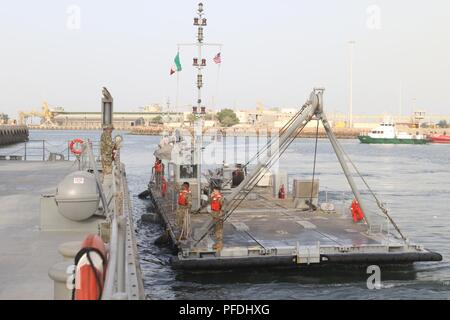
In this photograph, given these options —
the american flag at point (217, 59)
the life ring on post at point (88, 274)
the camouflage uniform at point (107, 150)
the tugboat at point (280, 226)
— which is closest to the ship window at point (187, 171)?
the tugboat at point (280, 226)

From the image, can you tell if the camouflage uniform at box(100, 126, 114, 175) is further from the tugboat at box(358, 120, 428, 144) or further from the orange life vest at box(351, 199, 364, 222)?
the tugboat at box(358, 120, 428, 144)

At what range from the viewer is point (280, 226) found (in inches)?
845

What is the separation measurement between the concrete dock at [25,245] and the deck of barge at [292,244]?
4.79m

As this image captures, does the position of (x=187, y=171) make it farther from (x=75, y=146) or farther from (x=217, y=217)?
(x=75, y=146)

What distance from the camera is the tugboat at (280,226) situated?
57.0 ft

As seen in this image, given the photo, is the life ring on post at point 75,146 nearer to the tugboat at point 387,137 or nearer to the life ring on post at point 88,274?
the life ring on post at point 88,274

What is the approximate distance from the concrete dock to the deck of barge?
15.7 feet

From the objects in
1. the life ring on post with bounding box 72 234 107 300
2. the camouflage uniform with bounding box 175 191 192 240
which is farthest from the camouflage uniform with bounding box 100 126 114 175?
the life ring on post with bounding box 72 234 107 300

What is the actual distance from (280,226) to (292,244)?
9.98ft

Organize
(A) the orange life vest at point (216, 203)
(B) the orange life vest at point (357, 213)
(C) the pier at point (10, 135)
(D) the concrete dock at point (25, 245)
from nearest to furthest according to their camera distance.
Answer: (D) the concrete dock at point (25, 245), (A) the orange life vest at point (216, 203), (B) the orange life vest at point (357, 213), (C) the pier at point (10, 135)

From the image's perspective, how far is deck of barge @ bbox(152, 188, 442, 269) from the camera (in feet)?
56.3

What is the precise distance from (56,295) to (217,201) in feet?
38.2
